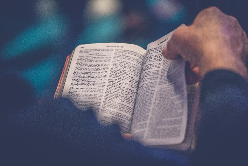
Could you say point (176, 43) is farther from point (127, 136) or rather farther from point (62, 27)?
point (62, 27)

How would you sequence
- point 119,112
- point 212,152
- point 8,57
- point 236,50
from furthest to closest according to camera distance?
point 8,57
point 119,112
point 236,50
point 212,152

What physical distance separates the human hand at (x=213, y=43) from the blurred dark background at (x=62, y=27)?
30 centimetres

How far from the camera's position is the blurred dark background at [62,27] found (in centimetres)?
83

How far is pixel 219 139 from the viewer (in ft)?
1.17

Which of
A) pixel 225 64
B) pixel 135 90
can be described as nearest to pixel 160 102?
pixel 135 90

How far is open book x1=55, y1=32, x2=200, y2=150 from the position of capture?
0.56 m

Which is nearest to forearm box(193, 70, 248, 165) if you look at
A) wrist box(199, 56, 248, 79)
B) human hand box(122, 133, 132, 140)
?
wrist box(199, 56, 248, 79)

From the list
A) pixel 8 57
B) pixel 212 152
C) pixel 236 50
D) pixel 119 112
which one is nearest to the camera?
pixel 212 152

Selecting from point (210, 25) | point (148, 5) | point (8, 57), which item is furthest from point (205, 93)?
point (8, 57)

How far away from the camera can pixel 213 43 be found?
486 mm

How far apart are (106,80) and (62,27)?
13.9 inches

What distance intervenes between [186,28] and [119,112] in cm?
28

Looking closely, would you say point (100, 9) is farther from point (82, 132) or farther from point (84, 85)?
point (82, 132)

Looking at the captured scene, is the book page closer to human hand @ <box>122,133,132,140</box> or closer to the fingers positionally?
human hand @ <box>122,133,132,140</box>
